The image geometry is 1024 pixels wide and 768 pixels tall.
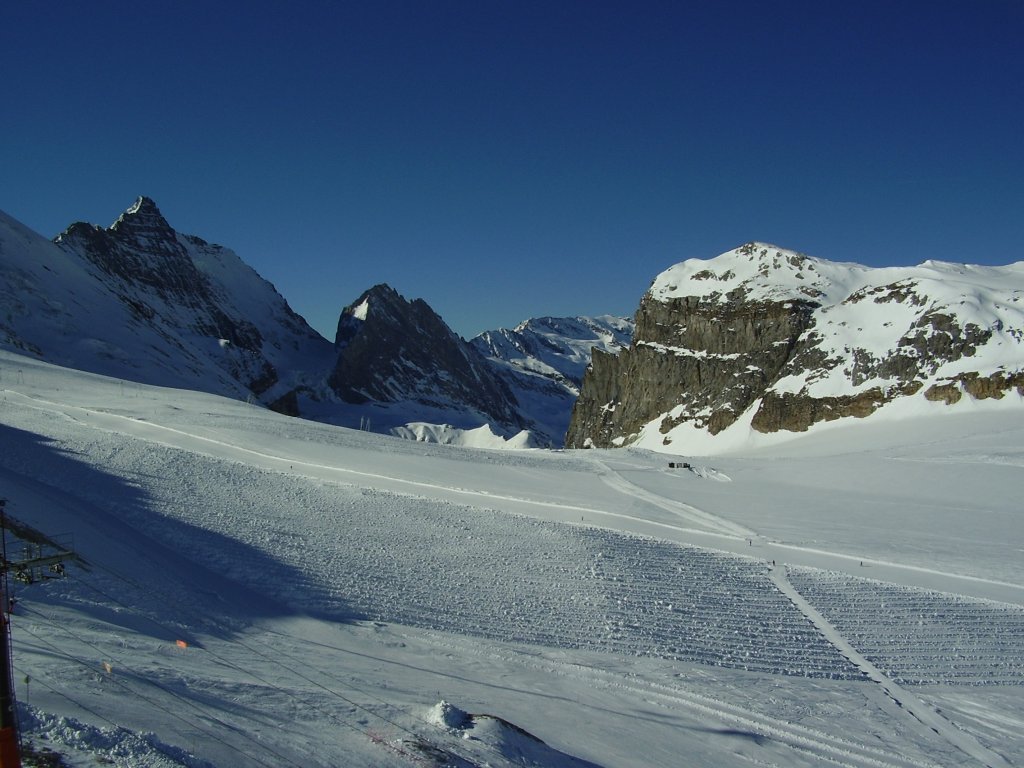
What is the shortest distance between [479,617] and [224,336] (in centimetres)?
14642

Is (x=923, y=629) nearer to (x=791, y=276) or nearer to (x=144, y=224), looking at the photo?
(x=791, y=276)

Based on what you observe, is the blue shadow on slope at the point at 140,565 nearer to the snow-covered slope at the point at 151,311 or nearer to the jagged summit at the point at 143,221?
the snow-covered slope at the point at 151,311

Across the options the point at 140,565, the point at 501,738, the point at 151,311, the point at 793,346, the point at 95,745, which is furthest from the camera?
the point at 151,311

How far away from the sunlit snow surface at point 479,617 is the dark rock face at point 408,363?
119m

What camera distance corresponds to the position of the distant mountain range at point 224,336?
8762cm

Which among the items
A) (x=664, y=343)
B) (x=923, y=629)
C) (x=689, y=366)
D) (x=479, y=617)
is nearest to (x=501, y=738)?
(x=479, y=617)

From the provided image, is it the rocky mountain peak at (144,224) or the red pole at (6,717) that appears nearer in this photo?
the red pole at (6,717)

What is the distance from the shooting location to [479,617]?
54.5 ft

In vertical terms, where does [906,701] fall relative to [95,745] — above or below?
below

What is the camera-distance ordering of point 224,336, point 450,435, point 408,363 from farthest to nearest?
point 408,363 → point 224,336 → point 450,435

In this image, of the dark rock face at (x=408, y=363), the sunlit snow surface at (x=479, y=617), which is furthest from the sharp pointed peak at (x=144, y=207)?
the sunlit snow surface at (x=479, y=617)

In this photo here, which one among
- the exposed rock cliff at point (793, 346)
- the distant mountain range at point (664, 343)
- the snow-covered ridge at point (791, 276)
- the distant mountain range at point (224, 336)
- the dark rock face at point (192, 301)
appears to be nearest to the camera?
the exposed rock cliff at point (793, 346)

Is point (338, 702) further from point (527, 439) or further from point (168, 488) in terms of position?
point (527, 439)

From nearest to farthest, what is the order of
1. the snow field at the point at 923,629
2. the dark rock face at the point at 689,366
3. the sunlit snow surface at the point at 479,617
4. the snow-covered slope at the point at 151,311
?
the sunlit snow surface at the point at 479,617 < the snow field at the point at 923,629 < the snow-covered slope at the point at 151,311 < the dark rock face at the point at 689,366
